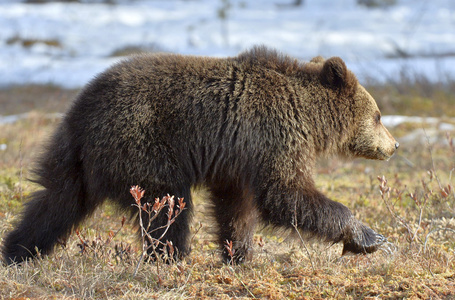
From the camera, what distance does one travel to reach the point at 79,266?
4250mm

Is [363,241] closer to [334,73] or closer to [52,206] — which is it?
[334,73]

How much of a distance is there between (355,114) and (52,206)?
2705 mm

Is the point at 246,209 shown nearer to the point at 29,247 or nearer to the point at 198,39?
the point at 29,247

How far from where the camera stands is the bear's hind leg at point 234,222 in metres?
5.08

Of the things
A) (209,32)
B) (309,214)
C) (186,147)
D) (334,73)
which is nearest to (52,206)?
(186,147)

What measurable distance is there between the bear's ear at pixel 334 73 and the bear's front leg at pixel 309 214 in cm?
103

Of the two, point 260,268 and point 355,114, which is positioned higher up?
point 355,114

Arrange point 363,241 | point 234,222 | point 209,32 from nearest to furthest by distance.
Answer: point 363,241 → point 234,222 → point 209,32

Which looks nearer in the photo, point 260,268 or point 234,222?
point 260,268

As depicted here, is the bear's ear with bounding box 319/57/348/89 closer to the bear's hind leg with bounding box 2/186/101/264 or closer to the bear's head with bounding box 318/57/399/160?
the bear's head with bounding box 318/57/399/160

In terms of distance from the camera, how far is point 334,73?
4.94 m

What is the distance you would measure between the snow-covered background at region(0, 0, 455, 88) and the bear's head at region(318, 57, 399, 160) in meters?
11.9

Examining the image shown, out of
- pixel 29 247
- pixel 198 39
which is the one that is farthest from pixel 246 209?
pixel 198 39

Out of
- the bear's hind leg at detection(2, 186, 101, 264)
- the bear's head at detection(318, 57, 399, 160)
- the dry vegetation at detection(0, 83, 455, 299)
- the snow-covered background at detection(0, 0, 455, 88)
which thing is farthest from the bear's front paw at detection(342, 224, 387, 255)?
the snow-covered background at detection(0, 0, 455, 88)
